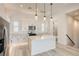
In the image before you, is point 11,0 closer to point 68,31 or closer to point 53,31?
point 53,31

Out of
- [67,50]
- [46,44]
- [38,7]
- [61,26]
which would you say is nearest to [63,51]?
[67,50]

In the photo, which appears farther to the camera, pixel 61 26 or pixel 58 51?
pixel 61 26

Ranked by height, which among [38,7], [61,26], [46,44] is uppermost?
[38,7]

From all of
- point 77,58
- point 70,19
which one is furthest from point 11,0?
point 77,58

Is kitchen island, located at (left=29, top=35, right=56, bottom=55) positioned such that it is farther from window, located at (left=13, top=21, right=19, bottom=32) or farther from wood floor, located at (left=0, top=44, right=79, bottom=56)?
window, located at (left=13, top=21, right=19, bottom=32)

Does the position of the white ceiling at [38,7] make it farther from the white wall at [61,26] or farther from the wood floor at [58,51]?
the wood floor at [58,51]

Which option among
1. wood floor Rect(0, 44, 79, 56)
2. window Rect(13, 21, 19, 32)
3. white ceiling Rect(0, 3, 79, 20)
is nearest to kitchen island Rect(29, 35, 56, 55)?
wood floor Rect(0, 44, 79, 56)

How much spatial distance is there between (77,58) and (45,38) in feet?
3.23

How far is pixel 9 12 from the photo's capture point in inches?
98.3

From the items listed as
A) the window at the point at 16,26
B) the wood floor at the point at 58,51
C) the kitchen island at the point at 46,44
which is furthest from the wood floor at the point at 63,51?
the window at the point at 16,26

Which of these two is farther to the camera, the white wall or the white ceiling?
the white wall

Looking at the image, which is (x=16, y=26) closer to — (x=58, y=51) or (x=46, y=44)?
(x=46, y=44)

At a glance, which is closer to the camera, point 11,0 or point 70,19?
point 11,0

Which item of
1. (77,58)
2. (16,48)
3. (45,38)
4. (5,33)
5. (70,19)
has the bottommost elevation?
(77,58)
